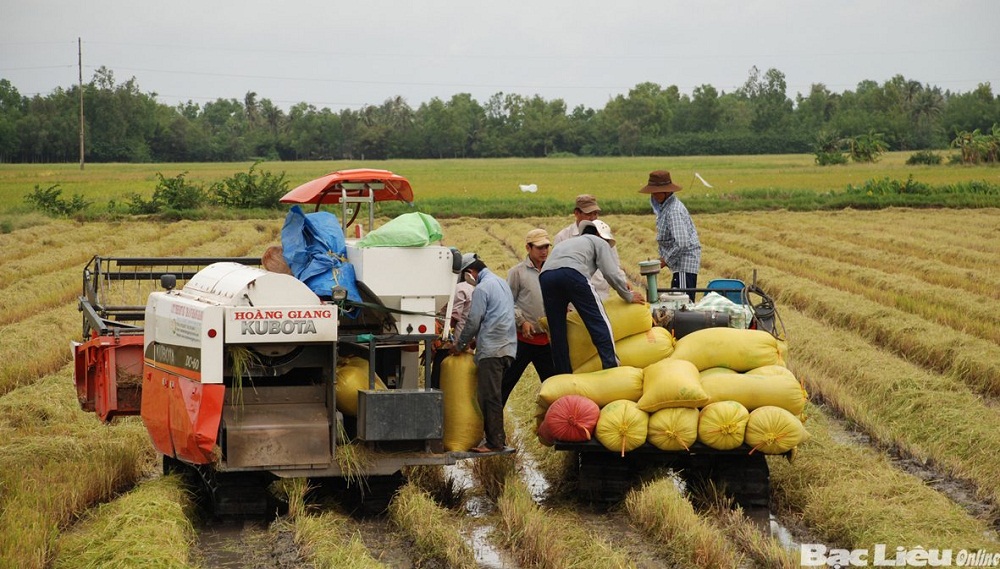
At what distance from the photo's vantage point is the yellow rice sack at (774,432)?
8039mm

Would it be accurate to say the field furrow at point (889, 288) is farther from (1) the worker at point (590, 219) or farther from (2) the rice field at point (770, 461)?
(1) the worker at point (590, 219)

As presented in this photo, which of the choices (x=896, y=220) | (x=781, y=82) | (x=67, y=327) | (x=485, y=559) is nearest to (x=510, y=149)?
(x=781, y=82)

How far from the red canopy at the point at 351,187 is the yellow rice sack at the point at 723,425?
268 centimetres

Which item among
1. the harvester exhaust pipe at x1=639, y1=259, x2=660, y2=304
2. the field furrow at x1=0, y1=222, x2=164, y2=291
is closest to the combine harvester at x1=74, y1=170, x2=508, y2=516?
the harvester exhaust pipe at x1=639, y1=259, x2=660, y2=304

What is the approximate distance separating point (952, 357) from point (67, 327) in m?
10.1

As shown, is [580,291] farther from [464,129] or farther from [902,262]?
[464,129]

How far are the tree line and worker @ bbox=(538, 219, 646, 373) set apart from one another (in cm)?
7733

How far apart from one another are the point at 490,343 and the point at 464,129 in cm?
10862

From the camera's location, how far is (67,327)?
1493cm

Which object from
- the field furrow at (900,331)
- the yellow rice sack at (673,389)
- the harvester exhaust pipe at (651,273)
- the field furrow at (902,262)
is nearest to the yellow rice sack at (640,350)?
the yellow rice sack at (673,389)

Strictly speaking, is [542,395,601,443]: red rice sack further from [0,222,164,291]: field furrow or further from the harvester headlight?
[0,222,164,291]: field furrow

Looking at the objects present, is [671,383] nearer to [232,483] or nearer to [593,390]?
[593,390]

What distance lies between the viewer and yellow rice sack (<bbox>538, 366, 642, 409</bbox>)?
8.44 meters

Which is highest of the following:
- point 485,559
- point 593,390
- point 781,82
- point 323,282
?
point 781,82
